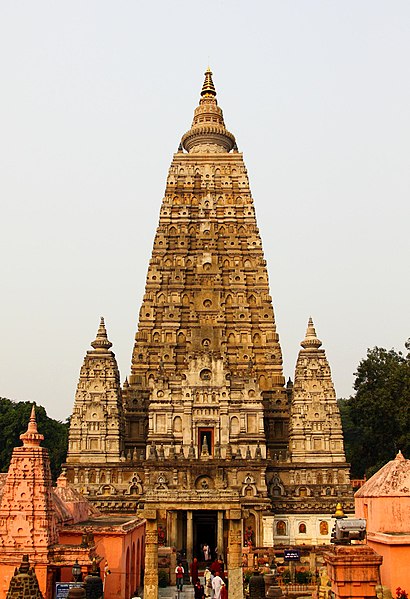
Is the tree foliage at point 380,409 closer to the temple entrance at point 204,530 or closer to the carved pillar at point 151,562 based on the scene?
the temple entrance at point 204,530

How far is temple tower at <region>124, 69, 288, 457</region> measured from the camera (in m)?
52.4

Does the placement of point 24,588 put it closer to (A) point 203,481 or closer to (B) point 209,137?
(A) point 203,481

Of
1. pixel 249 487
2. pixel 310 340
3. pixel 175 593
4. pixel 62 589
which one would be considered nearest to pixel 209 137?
pixel 310 340

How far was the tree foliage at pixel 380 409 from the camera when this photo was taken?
58500mm

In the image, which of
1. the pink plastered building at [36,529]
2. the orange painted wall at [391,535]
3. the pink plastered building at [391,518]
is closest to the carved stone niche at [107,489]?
the pink plastered building at [36,529]

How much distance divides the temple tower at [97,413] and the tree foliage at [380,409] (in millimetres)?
21780

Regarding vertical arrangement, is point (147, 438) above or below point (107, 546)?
above

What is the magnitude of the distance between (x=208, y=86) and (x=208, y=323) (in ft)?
89.5

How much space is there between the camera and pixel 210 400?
5275cm

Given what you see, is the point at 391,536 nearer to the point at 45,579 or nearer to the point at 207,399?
the point at 45,579

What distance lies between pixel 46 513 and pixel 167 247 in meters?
40.2

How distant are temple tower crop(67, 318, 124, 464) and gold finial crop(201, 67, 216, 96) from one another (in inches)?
1173

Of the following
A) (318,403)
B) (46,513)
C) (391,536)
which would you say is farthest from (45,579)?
(318,403)

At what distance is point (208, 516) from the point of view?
4691 centimetres
